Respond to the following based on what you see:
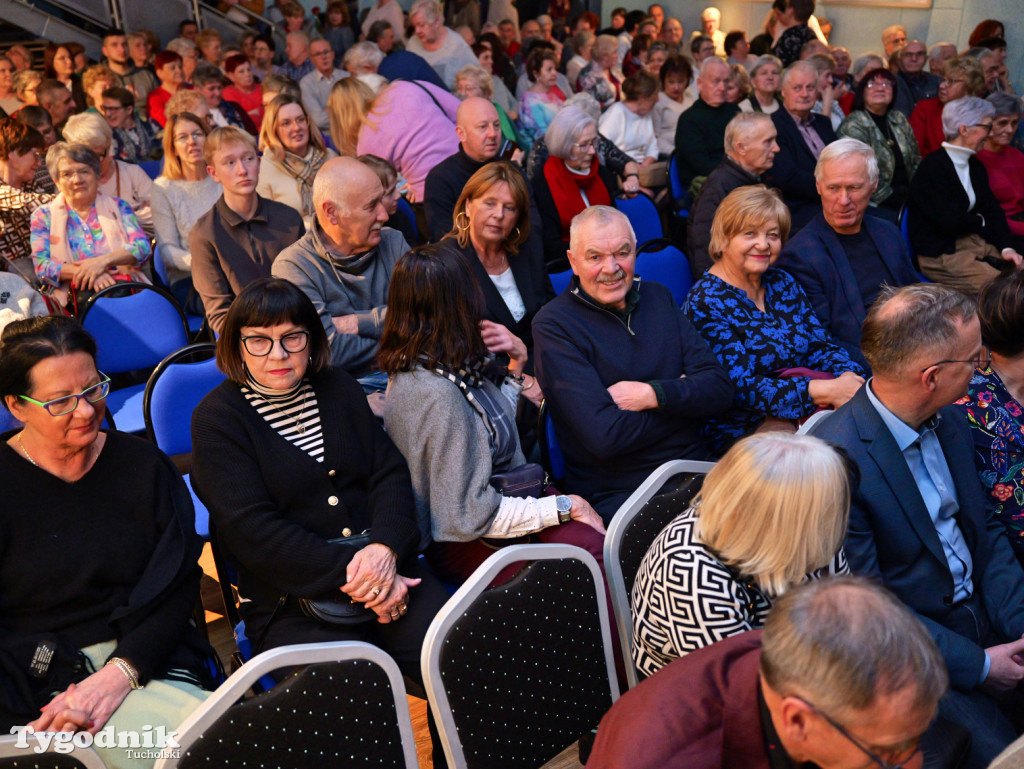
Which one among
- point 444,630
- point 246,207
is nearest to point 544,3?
point 246,207

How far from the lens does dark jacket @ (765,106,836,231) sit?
179 inches

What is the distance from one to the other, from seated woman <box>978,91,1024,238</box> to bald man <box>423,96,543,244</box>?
296 centimetres

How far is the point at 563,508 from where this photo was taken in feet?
7.43

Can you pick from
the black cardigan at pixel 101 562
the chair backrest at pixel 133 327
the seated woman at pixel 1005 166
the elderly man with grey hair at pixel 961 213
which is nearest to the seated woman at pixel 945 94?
the seated woman at pixel 1005 166

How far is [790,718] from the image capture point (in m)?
1.11

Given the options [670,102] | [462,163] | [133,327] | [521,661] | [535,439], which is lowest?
[521,661]

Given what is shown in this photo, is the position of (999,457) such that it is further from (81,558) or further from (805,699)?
(81,558)

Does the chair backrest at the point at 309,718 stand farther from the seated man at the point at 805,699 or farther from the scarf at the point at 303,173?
the scarf at the point at 303,173

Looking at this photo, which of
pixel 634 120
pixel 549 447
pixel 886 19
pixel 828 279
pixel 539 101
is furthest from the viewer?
pixel 886 19

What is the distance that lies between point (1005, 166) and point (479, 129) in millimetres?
3267

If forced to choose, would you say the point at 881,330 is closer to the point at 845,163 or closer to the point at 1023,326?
the point at 1023,326

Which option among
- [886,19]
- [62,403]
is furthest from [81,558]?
[886,19]

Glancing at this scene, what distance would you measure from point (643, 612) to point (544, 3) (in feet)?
33.7

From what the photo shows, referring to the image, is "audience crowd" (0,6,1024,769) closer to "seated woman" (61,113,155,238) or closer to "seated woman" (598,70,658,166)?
"seated woman" (61,113,155,238)
